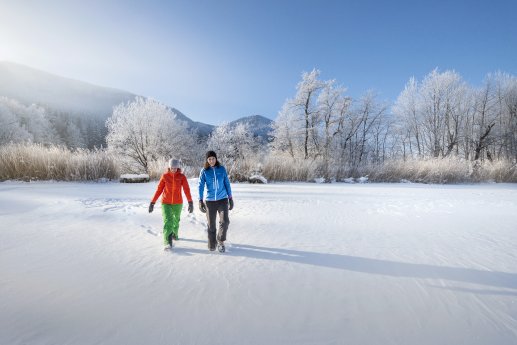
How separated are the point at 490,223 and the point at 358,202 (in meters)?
2.55

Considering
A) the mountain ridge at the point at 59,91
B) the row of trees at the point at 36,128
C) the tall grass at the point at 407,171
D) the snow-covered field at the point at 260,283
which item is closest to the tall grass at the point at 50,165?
the row of trees at the point at 36,128

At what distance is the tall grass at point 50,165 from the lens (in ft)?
29.6

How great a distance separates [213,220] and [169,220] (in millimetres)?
557

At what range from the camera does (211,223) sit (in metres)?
3.11

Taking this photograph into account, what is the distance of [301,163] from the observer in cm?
1263

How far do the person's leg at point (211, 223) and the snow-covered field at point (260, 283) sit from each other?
0.16 meters

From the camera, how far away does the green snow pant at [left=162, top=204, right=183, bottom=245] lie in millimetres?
3070

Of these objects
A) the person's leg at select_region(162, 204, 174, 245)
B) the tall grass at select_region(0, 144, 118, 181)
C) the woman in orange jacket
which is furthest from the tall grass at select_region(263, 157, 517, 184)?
the person's leg at select_region(162, 204, 174, 245)

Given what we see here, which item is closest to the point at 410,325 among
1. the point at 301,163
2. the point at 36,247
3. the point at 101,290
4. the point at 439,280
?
the point at 439,280

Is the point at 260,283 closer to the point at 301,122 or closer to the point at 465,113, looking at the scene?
the point at 301,122

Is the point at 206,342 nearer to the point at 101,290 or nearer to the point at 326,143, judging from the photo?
the point at 101,290

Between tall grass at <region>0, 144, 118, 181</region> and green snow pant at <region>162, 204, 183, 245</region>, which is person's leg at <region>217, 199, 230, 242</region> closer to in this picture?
green snow pant at <region>162, 204, 183, 245</region>

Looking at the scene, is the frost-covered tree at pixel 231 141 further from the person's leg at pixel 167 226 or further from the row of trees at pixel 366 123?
the person's leg at pixel 167 226

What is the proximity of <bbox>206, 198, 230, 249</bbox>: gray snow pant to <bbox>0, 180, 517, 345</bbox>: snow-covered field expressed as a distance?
0.19m
